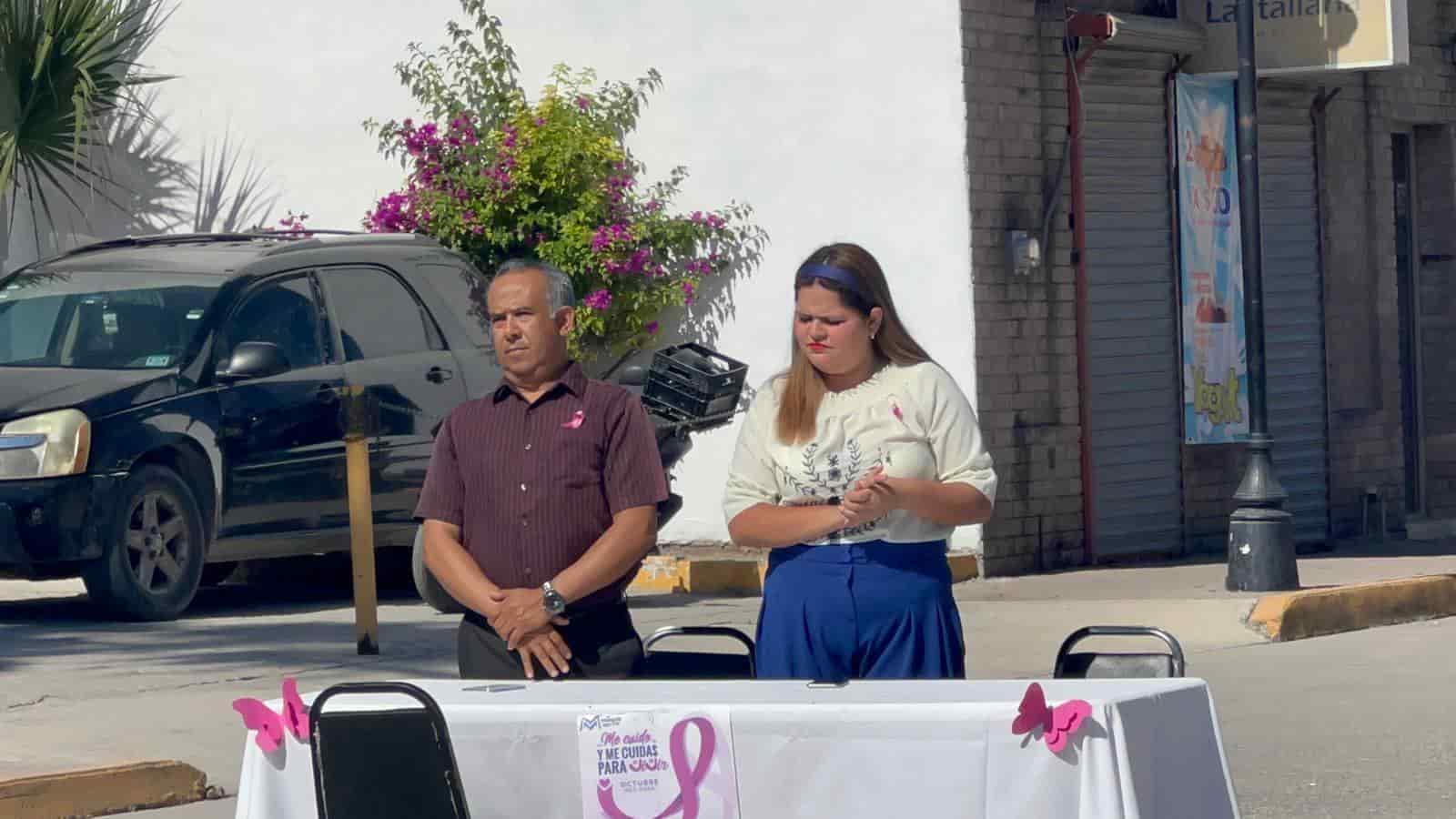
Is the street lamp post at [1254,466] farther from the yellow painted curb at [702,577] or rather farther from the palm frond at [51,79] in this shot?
the palm frond at [51,79]

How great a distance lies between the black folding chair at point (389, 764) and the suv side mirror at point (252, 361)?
7.98 meters

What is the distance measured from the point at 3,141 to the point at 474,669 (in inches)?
513

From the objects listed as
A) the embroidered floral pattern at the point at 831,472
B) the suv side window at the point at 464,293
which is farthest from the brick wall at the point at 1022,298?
the embroidered floral pattern at the point at 831,472

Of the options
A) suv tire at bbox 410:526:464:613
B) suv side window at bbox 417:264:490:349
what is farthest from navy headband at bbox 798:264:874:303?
suv side window at bbox 417:264:490:349

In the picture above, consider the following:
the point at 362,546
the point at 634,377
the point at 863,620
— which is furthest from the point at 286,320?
the point at 863,620

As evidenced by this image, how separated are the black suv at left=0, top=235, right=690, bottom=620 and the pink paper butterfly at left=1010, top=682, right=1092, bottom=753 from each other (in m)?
7.96

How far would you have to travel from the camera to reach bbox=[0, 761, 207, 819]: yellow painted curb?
7.50 metres

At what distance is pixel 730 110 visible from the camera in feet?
54.3

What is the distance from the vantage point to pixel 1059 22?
52.8ft

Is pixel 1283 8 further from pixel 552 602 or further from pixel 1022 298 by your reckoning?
pixel 552 602

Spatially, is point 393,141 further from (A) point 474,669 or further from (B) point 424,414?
(A) point 474,669

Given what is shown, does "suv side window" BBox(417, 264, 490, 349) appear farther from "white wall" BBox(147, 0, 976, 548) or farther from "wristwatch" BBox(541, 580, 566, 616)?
"wristwatch" BBox(541, 580, 566, 616)

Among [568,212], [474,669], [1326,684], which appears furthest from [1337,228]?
[474,669]

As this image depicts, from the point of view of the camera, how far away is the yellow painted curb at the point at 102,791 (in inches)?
295
